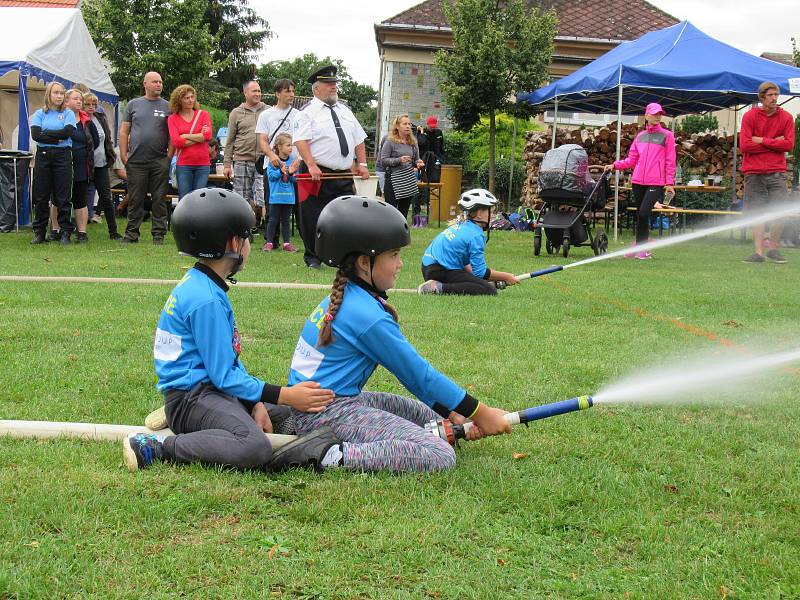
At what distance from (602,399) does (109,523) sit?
2592 millimetres

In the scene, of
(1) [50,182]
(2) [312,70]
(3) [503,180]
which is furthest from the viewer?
(2) [312,70]

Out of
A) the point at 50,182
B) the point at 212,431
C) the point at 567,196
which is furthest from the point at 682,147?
the point at 212,431

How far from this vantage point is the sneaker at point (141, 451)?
417cm

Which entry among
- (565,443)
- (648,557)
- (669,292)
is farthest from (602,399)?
(669,292)

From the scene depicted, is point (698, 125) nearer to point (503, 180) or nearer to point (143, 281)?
point (503, 180)

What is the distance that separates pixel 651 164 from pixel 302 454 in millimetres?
11849

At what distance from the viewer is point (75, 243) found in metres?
14.8

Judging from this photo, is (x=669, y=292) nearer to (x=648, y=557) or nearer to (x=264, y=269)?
(x=264, y=269)

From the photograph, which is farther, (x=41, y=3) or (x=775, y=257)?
(x=41, y=3)

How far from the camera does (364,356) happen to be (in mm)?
4496

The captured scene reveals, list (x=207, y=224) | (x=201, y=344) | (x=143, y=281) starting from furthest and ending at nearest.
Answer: (x=143, y=281), (x=207, y=224), (x=201, y=344)

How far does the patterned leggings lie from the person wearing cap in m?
7.34

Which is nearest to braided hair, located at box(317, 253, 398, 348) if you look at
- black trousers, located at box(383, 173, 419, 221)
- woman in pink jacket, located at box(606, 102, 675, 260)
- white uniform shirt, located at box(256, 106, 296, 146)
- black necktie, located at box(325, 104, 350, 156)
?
black necktie, located at box(325, 104, 350, 156)

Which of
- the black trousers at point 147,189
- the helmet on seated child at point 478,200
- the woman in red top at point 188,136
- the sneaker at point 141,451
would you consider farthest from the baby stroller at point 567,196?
the sneaker at point 141,451
